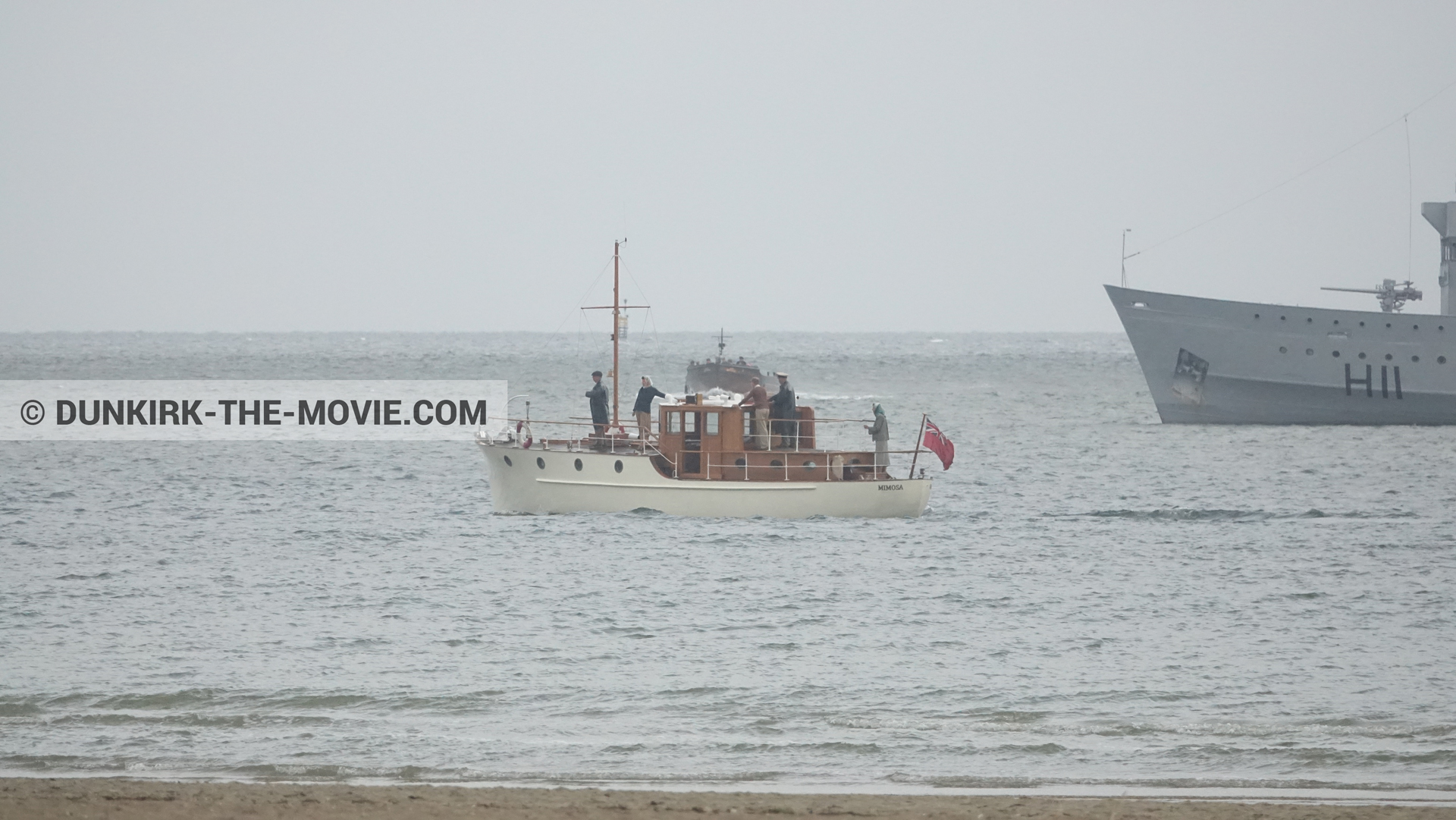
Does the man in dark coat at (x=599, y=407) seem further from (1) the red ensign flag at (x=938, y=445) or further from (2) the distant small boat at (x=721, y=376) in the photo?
(2) the distant small boat at (x=721, y=376)

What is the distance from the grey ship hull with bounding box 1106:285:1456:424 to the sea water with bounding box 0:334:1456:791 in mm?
19053

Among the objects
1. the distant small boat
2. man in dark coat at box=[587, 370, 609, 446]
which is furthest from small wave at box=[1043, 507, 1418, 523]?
the distant small boat

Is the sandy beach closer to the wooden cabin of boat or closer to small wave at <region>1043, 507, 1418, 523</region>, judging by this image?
the wooden cabin of boat

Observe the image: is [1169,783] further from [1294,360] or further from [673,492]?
[1294,360]

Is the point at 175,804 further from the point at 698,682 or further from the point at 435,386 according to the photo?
the point at 435,386

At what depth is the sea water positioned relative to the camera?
1588 centimetres

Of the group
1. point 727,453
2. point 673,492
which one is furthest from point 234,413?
point 727,453

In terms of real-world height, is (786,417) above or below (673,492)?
above

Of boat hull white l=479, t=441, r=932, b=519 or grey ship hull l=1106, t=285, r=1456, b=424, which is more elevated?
grey ship hull l=1106, t=285, r=1456, b=424

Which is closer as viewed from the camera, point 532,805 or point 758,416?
point 532,805

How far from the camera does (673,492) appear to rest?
33719mm

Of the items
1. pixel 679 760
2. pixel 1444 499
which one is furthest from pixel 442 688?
pixel 1444 499

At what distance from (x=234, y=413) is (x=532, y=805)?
79.9 meters

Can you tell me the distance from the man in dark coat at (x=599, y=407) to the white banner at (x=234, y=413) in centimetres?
2142
